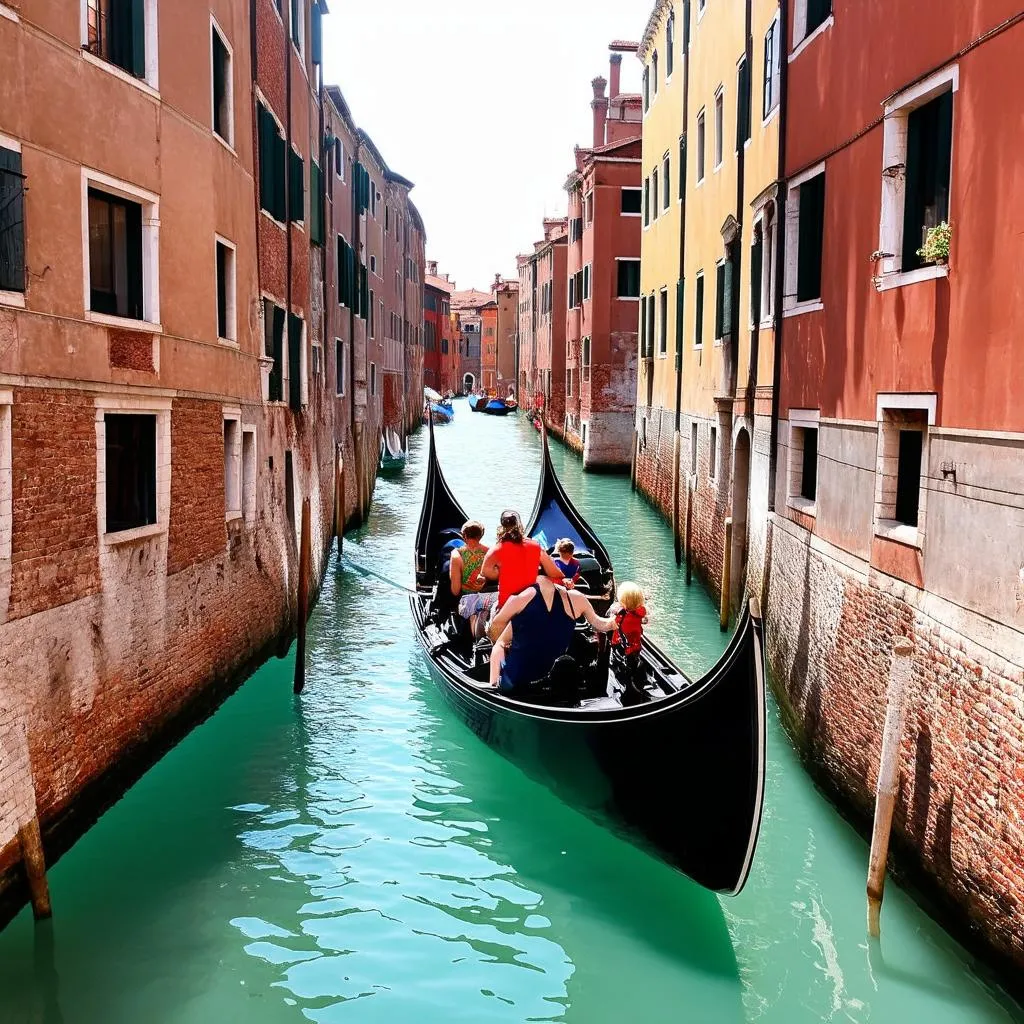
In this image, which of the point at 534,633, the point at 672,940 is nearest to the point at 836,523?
the point at 534,633

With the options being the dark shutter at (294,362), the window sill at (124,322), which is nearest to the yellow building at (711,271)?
the dark shutter at (294,362)

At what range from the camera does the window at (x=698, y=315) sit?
14.1 meters

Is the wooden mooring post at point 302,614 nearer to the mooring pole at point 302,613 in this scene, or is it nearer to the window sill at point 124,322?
the mooring pole at point 302,613

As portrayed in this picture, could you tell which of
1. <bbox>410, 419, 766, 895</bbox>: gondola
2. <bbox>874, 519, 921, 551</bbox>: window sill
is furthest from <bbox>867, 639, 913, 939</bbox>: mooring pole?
<bbox>874, 519, 921, 551</bbox>: window sill

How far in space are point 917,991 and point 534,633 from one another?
2786 mm

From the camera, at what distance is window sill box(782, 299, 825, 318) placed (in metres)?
7.44

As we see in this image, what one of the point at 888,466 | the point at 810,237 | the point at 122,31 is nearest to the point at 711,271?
the point at 810,237

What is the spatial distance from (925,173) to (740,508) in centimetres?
590

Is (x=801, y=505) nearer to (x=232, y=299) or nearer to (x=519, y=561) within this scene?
(x=519, y=561)

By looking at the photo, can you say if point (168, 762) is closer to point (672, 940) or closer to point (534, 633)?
point (534, 633)

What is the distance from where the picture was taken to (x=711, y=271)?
13.2 meters

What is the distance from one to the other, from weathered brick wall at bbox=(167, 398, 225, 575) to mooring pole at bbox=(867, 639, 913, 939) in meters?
4.30

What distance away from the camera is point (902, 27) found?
222 inches

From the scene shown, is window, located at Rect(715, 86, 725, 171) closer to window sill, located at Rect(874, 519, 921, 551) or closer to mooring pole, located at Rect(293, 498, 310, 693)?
mooring pole, located at Rect(293, 498, 310, 693)
